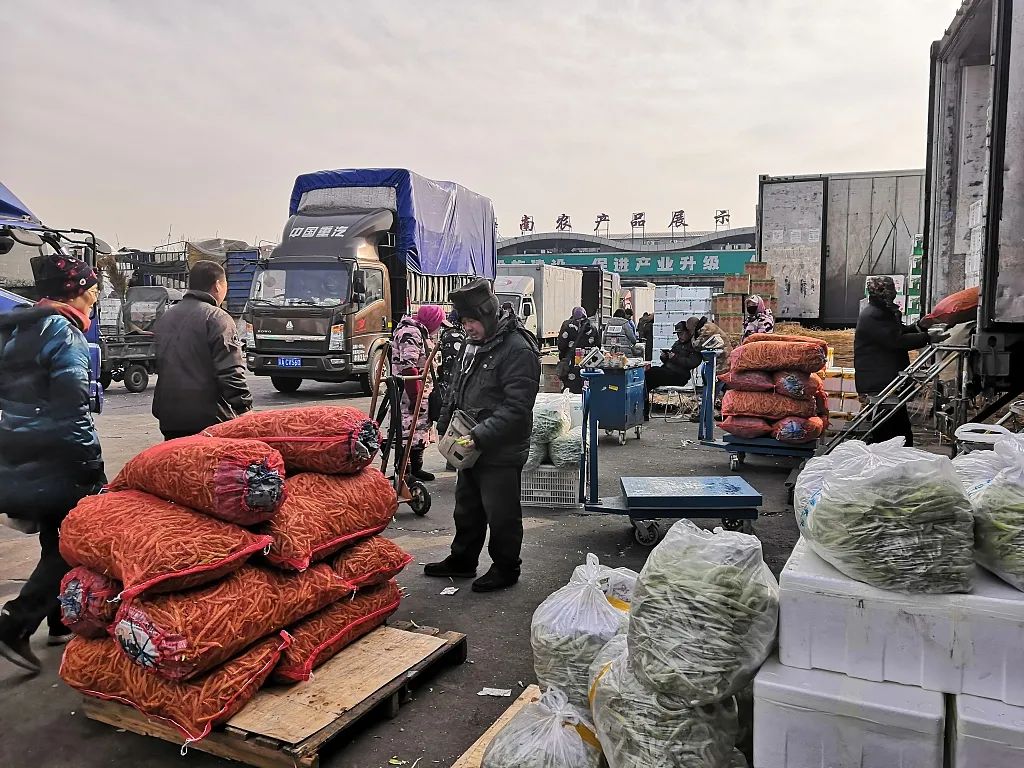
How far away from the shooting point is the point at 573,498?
6.56 meters

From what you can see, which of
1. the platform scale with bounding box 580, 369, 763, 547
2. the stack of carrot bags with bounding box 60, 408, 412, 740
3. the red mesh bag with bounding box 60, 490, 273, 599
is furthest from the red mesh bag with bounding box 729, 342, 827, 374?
the red mesh bag with bounding box 60, 490, 273, 599

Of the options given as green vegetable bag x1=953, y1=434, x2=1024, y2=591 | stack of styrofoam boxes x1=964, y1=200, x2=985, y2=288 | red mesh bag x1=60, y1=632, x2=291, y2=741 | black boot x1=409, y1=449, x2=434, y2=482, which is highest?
stack of styrofoam boxes x1=964, y1=200, x2=985, y2=288

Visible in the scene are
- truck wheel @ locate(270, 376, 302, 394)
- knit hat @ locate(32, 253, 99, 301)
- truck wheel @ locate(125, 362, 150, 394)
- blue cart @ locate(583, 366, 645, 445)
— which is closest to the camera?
knit hat @ locate(32, 253, 99, 301)

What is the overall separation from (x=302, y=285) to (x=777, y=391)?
9389 millimetres

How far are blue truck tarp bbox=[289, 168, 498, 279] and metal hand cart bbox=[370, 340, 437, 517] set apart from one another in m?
8.11

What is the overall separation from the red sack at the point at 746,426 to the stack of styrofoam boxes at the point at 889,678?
19.9 ft

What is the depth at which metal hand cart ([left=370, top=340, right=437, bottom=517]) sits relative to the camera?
259 inches

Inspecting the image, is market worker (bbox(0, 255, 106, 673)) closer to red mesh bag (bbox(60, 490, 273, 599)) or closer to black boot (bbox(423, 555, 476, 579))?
red mesh bag (bbox(60, 490, 273, 599))

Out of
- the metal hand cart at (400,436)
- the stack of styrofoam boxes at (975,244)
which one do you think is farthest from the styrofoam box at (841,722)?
the metal hand cart at (400,436)

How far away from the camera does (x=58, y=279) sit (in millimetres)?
3842

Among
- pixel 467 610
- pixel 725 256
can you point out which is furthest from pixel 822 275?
pixel 725 256

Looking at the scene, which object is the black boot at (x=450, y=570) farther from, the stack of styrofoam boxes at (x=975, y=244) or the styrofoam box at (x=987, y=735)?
the stack of styrofoam boxes at (x=975, y=244)

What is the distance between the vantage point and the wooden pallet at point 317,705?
111 inches

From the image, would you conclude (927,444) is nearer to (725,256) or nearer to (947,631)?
(947,631)
